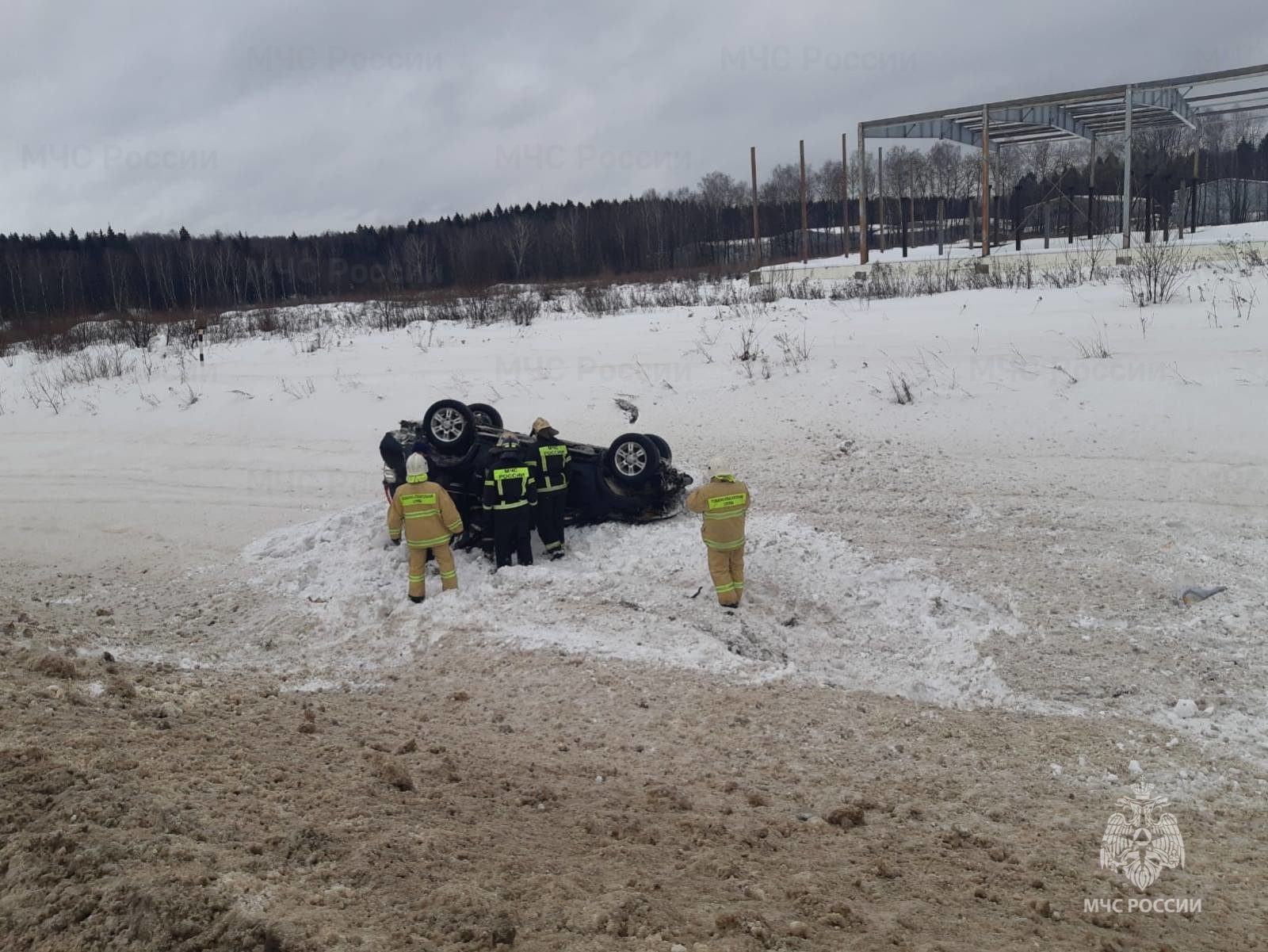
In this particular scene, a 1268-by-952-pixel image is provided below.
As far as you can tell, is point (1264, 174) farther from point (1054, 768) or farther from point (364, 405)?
point (1054, 768)

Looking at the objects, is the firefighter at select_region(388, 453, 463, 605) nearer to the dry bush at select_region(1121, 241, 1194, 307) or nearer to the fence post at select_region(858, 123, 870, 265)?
A: the dry bush at select_region(1121, 241, 1194, 307)

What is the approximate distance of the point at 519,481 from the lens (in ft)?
26.5

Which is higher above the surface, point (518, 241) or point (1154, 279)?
point (518, 241)

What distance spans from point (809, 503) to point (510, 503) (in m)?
3.65

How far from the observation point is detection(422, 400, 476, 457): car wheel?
8.80m

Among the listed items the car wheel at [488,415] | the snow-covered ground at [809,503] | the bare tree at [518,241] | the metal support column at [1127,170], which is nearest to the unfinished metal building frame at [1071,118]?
the metal support column at [1127,170]

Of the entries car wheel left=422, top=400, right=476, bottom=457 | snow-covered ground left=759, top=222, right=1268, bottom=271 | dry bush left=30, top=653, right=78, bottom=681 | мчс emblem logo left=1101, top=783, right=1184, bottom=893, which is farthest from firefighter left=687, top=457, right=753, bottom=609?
snow-covered ground left=759, top=222, right=1268, bottom=271

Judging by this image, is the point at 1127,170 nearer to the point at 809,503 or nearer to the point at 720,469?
the point at 809,503

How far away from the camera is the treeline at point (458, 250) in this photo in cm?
5609

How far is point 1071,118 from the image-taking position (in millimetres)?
25969

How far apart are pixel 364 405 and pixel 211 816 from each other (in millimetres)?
11752

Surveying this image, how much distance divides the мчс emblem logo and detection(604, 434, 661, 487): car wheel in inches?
205

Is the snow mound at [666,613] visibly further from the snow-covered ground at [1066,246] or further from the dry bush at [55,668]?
the snow-covered ground at [1066,246]

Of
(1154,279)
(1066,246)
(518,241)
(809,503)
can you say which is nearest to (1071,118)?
(1066,246)
